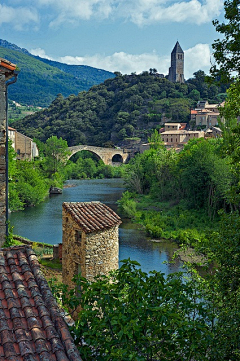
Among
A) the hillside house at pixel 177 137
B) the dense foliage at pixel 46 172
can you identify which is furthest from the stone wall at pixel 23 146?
the hillside house at pixel 177 137

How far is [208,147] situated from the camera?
2977cm

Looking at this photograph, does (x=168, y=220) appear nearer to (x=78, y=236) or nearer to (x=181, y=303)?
(x=78, y=236)

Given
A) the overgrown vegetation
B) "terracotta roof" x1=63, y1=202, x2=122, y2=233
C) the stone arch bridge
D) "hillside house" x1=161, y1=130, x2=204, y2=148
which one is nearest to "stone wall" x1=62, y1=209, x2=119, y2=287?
"terracotta roof" x1=63, y1=202, x2=122, y2=233

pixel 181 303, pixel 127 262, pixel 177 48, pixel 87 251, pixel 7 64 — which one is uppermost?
pixel 177 48

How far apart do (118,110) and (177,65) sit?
28317 millimetres

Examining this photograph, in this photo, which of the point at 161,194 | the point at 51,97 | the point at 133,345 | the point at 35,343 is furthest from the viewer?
the point at 51,97

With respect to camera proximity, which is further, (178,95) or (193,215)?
(178,95)

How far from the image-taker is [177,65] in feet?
375

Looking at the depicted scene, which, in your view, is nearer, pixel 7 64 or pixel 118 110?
pixel 7 64

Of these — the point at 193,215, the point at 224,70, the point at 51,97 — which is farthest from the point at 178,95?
the point at 51,97

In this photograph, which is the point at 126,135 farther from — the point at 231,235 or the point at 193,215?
the point at 231,235

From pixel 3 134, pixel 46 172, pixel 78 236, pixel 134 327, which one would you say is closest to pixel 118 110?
pixel 46 172

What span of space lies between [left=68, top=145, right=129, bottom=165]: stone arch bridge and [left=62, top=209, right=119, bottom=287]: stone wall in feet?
201

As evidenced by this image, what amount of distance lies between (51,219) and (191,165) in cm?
1056
